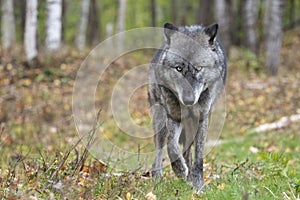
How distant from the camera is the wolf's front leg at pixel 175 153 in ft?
19.7

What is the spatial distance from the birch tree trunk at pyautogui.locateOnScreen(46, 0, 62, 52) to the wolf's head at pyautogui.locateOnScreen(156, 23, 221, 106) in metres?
11.5

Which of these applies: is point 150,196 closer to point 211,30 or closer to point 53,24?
point 211,30

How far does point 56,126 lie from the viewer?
12.2m

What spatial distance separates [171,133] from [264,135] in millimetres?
6018

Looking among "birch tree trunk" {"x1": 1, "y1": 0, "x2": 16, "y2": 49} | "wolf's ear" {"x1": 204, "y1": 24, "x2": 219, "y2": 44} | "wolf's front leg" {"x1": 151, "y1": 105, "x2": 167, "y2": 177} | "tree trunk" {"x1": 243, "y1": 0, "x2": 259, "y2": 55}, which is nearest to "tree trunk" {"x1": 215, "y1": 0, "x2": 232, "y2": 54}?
"tree trunk" {"x1": 243, "y1": 0, "x2": 259, "y2": 55}

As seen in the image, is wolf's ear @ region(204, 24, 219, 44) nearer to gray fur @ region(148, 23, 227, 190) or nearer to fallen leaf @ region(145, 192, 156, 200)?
gray fur @ region(148, 23, 227, 190)

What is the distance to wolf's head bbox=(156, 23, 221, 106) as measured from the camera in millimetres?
5371

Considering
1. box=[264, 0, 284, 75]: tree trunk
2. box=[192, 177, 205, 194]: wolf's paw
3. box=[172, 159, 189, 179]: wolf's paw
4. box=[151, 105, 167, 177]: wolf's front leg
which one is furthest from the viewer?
box=[264, 0, 284, 75]: tree trunk

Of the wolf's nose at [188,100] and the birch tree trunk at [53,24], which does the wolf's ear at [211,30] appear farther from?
the birch tree trunk at [53,24]

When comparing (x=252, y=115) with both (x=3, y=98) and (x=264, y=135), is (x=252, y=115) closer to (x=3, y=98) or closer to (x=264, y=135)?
(x=264, y=135)

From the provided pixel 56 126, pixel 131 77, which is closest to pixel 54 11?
pixel 131 77

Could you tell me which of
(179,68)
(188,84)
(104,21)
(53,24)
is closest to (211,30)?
(179,68)

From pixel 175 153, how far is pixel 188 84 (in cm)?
111

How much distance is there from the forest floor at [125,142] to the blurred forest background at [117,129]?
2 cm
